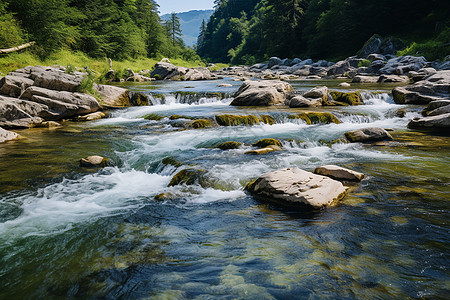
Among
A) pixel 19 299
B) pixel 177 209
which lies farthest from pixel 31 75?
pixel 19 299

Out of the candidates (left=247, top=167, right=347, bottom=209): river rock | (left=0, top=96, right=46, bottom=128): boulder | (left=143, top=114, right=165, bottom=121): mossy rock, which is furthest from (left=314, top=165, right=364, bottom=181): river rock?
(left=0, top=96, right=46, bottom=128): boulder

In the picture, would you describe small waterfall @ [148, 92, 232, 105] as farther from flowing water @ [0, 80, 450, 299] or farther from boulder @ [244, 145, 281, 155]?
boulder @ [244, 145, 281, 155]

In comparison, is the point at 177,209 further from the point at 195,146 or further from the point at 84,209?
the point at 195,146

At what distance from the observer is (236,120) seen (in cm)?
1184

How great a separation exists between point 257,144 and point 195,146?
194 cm

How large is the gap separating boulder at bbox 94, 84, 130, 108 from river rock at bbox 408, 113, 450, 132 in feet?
45.0

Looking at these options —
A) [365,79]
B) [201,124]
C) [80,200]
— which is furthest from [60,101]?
[365,79]

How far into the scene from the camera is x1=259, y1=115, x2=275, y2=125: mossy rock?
1188 cm

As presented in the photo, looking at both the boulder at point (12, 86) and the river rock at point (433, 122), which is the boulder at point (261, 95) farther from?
the boulder at point (12, 86)

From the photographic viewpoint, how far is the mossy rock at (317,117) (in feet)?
39.0

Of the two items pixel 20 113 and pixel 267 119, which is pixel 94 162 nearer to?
pixel 20 113

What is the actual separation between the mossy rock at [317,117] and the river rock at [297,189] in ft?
22.4

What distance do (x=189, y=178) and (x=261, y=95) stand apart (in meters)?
9.87

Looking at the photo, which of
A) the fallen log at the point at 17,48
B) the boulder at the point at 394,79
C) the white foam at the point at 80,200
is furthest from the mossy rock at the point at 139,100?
the boulder at the point at 394,79
